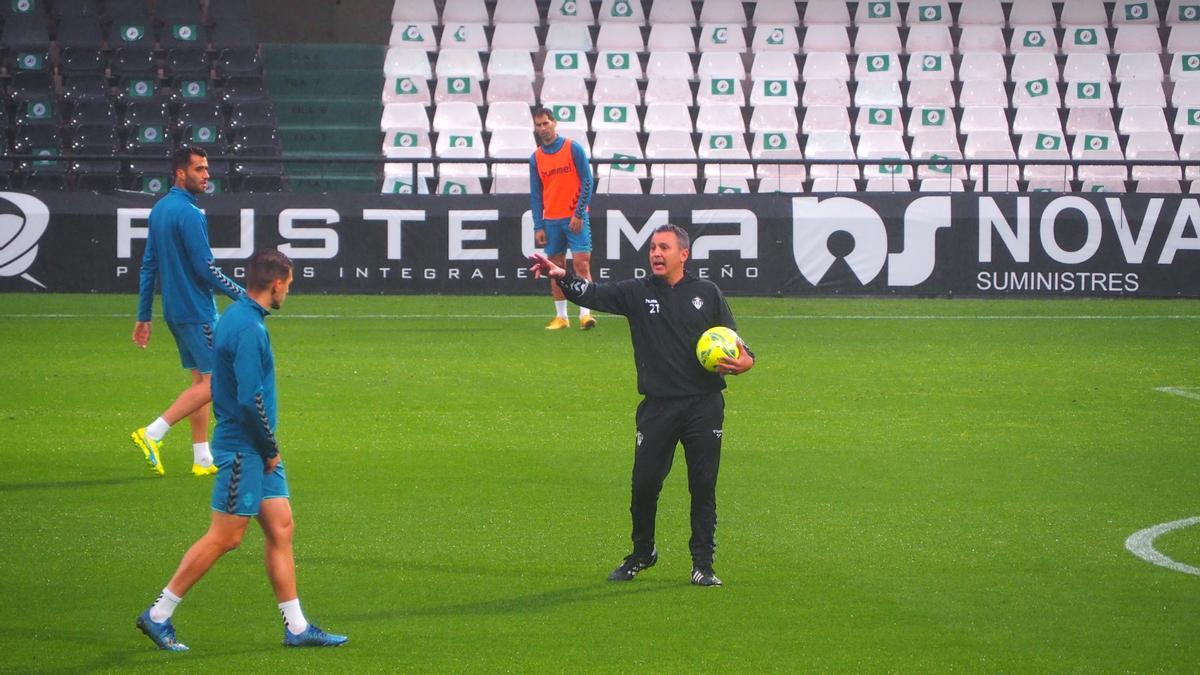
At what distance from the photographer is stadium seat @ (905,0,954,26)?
2798 centimetres

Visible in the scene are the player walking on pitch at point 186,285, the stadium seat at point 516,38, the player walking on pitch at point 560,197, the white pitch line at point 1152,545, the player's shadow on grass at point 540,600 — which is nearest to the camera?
the player's shadow on grass at point 540,600

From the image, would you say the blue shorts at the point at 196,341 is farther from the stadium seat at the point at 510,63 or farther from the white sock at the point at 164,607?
the stadium seat at the point at 510,63

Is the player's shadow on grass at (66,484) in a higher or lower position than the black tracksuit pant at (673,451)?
lower

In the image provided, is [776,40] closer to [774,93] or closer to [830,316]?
[774,93]

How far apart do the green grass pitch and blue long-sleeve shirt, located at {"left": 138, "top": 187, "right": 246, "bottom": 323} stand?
113 cm

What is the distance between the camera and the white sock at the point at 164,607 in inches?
245

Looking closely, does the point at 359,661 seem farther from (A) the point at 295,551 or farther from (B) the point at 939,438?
(B) the point at 939,438

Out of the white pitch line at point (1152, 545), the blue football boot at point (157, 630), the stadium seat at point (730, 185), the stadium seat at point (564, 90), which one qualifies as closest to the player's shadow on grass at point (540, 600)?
the blue football boot at point (157, 630)

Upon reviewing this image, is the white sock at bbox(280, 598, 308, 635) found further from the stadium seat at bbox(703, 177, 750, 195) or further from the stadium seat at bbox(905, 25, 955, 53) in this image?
the stadium seat at bbox(905, 25, 955, 53)

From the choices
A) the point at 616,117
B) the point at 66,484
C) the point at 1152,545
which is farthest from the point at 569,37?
the point at 1152,545

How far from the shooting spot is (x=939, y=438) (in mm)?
11539

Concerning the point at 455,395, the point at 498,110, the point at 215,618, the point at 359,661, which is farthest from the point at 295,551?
the point at 498,110

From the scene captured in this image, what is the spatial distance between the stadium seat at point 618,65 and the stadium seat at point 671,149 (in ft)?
6.01

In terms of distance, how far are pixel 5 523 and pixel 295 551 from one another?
180 cm
